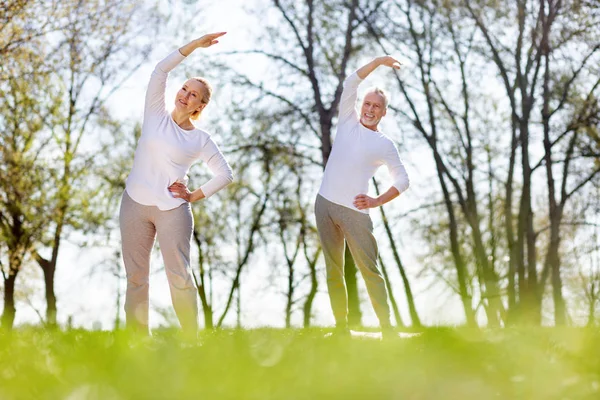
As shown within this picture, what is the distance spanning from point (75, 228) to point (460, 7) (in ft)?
37.5

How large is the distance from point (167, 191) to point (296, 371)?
12.2 ft

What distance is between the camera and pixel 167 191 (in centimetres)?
645

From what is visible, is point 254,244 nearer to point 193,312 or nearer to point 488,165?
point 488,165

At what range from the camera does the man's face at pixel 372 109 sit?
7.29 meters

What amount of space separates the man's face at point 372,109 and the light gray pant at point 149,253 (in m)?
1.82

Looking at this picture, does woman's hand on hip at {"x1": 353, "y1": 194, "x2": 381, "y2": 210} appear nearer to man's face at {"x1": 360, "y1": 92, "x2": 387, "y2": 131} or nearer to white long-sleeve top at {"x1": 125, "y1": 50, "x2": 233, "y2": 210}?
man's face at {"x1": 360, "y1": 92, "x2": 387, "y2": 131}

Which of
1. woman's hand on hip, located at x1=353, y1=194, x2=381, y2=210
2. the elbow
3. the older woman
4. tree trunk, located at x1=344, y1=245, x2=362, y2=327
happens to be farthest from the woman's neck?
tree trunk, located at x1=344, y1=245, x2=362, y2=327

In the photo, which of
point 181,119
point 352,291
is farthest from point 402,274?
point 181,119

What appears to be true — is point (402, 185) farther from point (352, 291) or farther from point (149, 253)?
point (352, 291)

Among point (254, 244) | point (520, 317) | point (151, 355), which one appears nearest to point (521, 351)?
point (151, 355)

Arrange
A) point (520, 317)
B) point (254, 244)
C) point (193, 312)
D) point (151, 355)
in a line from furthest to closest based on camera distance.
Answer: point (254, 244), point (520, 317), point (193, 312), point (151, 355)

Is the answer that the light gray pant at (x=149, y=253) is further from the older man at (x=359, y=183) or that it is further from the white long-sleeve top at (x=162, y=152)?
the older man at (x=359, y=183)

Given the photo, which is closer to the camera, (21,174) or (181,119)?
(181,119)

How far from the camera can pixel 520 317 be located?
1758cm
